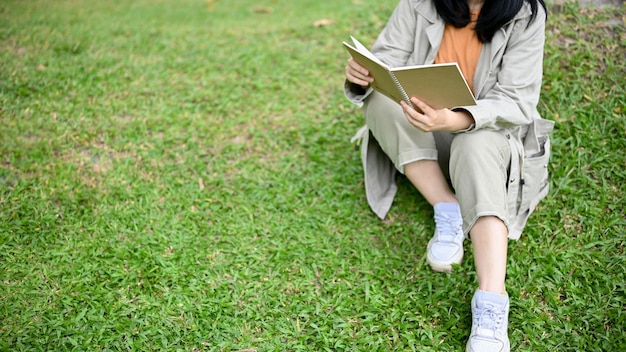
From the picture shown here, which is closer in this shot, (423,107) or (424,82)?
(424,82)

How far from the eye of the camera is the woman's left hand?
2281 millimetres

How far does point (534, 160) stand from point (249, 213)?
1.42 meters

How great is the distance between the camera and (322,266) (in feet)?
8.89

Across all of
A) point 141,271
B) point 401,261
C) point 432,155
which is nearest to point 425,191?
point 432,155

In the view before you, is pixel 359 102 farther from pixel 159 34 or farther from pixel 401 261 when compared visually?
pixel 159 34

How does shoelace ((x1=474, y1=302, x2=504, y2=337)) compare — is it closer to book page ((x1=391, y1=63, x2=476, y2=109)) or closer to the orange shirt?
book page ((x1=391, y1=63, x2=476, y2=109))

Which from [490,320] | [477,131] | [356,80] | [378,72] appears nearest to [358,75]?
[356,80]

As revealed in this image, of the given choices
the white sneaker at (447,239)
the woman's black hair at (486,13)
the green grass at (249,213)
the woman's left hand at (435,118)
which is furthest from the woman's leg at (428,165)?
the woman's black hair at (486,13)

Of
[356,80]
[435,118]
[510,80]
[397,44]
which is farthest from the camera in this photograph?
[397,44]

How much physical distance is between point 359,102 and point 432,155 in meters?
0.42

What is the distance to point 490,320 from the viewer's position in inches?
86.9

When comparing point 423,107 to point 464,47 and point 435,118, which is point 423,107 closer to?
point 435,118

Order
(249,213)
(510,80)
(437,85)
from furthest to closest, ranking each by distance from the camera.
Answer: (249,213), (510,80), (437,85)

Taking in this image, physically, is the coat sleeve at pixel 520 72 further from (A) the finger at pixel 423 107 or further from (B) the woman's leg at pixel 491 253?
(B) the woman's leg at pixel 491 253
